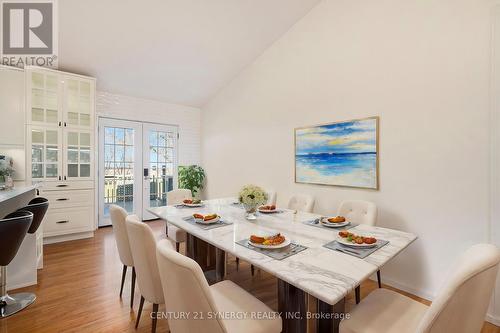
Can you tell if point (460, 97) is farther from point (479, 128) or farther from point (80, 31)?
point (80, 31)

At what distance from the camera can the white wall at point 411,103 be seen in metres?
2.06

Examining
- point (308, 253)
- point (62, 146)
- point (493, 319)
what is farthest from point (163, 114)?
point (493, 319)

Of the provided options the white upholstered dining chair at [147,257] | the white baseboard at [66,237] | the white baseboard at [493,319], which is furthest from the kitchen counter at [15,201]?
the white baseboard at [493,319]

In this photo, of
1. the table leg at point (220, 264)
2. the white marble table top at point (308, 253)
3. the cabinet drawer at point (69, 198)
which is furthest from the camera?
the cabinet drawer at point (69, 198)

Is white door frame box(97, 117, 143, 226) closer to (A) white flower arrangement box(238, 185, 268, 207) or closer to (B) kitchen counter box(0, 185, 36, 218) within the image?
(B) kitchen counter box(0, 185, 36, 218)

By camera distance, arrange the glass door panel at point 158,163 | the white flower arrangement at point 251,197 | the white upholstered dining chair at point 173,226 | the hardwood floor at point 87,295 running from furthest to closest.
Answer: the glass door panel at point 158,163, the white upholstered dining chair at point 173,226, the white flower arrangement at point 251,197, the hardwood floor at point 87,295

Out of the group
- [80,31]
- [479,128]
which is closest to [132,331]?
[479,128]

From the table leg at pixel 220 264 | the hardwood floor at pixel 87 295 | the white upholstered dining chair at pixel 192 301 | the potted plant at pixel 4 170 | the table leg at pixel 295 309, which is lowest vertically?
the hardwood floor at pixel 87 295

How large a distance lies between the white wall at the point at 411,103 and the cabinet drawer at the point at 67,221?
318cm

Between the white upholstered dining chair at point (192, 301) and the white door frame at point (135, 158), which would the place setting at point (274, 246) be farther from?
the white door frame at point (135, 158)

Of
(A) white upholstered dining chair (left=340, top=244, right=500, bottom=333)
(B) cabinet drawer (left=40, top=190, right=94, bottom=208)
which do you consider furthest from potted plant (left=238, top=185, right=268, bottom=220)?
(B) cabinet drawer (left=40, top=190, right=94, bottom=208)

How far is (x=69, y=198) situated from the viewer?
371 cm

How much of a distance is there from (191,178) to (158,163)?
32.4 inches

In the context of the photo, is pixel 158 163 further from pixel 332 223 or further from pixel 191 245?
pixel 332 223
